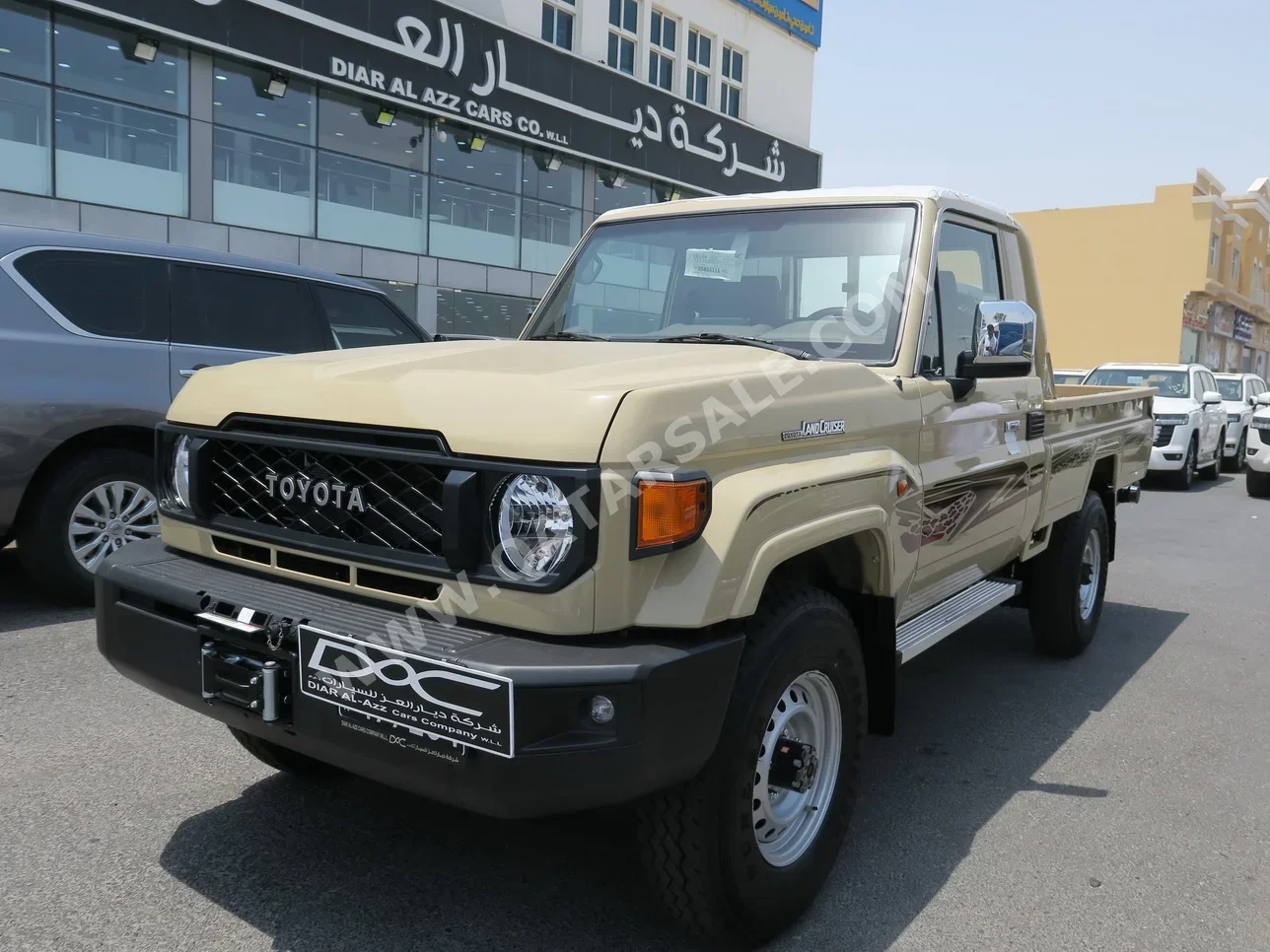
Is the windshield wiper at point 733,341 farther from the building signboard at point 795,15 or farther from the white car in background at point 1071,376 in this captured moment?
the building signboard at point 795,15

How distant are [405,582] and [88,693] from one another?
2584mm

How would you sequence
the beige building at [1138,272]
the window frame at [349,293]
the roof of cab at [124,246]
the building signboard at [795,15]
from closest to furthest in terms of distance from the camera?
the roof of cab at [124,246] < the window frame at [349,293] < the building signboard at [795,15] < the beige building at [1138,272]

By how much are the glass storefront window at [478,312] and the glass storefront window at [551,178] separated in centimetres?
201

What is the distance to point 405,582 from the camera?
7.91ft

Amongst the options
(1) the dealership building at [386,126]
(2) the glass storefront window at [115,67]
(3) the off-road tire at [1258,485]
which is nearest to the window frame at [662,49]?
(1) the dealership building at [386,126]

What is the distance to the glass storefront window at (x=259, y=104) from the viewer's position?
539 inches

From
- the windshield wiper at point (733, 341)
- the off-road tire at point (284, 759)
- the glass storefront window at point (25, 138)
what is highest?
the glass storefront window at point (25, 138)

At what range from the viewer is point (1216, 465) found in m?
15.8

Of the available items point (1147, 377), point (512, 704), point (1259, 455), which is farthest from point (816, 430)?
point (1147, 377)

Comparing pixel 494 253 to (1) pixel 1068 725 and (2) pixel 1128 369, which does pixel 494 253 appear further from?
(1) pixel 1068 725

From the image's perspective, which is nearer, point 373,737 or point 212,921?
point 373,737

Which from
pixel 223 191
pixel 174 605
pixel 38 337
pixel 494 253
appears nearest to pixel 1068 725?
pixel 174 605

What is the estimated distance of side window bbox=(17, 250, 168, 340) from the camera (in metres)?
5.25

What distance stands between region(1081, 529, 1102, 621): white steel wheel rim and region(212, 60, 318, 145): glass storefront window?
1253cm
